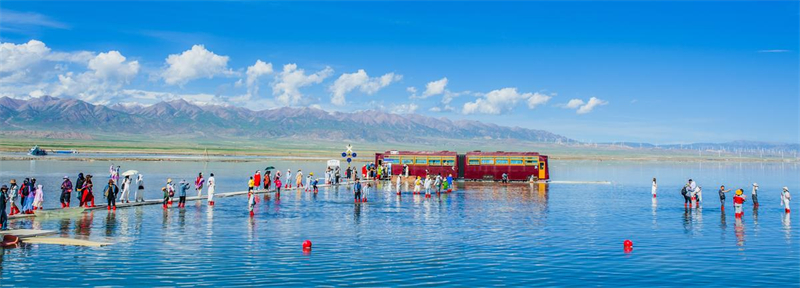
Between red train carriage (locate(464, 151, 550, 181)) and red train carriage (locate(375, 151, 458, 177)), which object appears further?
red train carriage (locate(375, 151, 458, 177))

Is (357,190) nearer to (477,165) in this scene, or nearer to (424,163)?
(424,163)

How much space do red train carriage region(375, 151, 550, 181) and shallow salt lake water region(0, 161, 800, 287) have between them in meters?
31.6

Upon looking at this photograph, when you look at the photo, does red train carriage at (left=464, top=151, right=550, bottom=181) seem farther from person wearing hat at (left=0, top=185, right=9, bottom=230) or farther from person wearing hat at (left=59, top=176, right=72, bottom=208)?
person wearing hat at (left=0, top=185, right=9, bottom=230)

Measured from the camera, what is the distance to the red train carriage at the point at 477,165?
2913 inches

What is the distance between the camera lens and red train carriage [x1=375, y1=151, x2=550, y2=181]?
7400cm

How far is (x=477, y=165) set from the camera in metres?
74.9

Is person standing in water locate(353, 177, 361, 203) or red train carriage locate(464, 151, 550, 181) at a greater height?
red train carriage locate(464, 151, 550, 181)

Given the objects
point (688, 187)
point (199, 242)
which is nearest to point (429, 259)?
point (199, 242)

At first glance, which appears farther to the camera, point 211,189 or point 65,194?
point 211,189

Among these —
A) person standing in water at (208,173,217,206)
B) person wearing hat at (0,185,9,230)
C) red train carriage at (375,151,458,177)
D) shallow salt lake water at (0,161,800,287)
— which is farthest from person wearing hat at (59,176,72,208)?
red train carriage at (375,151,458,177)

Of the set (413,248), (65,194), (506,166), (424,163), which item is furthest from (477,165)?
(413,248)

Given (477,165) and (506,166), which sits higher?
(477,165)

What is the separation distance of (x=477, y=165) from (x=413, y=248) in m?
50.3

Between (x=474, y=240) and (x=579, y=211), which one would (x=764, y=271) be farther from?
(x=579, y=211)
